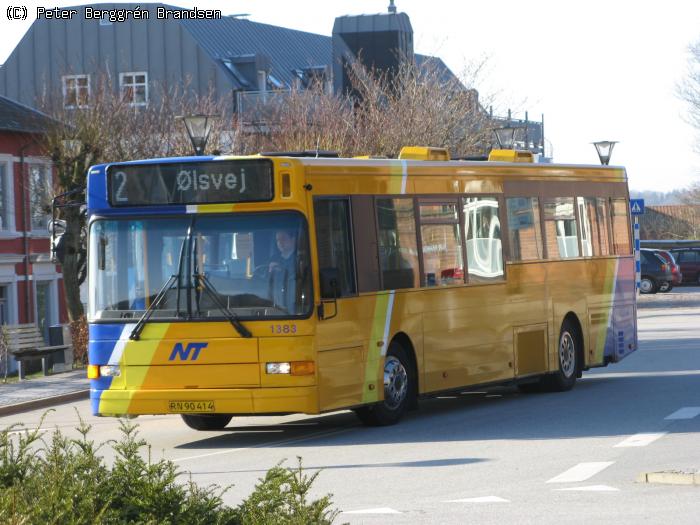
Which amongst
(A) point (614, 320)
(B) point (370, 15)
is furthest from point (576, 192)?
(B) point (370, 15)

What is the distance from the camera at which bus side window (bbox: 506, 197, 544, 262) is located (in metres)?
18.6

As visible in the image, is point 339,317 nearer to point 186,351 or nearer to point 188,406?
point 186,351

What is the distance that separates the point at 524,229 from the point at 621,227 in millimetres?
3692

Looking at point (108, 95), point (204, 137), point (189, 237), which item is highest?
point (108, 95)

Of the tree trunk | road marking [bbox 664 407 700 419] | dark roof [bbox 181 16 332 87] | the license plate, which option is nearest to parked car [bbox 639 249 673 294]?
dark roof [bbox 181 16 332 87]

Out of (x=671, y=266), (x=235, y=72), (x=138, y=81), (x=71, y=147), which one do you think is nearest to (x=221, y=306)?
(x=71, y=147)

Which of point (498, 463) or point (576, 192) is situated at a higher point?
point (576, 192)

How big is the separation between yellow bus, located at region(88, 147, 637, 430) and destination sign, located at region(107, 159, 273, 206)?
1 centimetres

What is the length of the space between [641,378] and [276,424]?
6.92 m

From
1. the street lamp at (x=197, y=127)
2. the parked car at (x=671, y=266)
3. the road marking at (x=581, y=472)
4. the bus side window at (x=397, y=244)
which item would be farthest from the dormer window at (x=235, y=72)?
the road marking at (x=581, y=472)

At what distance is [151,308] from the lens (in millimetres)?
14664

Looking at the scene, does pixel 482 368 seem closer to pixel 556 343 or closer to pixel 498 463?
pixel 556 343

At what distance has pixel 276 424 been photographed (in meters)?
Result: 17.2

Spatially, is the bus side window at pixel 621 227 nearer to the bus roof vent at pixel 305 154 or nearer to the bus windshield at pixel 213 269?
the bus roof vent at pixel 305 154
